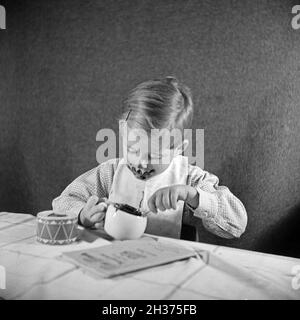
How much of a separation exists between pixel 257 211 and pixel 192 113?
43 cm

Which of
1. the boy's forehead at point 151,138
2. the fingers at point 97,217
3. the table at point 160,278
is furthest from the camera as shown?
the boy's forehead at point 151,138

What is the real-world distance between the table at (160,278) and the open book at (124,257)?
0.01 metres

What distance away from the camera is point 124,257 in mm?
714

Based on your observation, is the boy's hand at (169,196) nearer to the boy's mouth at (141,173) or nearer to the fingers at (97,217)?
the fingers at (97,217)

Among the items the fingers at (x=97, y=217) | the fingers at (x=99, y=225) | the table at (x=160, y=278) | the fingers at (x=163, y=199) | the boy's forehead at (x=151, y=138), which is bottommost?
the table at (x=160, y=278)

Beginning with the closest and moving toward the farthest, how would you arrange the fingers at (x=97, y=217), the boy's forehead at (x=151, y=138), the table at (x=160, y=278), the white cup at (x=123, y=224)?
the table at (x=160, y=278), the white cup at (x=123, y=224), the fingers at (x=97, y=217), the boy's forehead at (x=151, y=138)

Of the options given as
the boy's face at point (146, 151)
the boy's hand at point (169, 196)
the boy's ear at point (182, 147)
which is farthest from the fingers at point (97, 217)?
the boy's ear at point (182, 147)

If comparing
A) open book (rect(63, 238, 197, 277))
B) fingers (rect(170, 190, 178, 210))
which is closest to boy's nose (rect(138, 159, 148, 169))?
fingers (rect(170, 190, 178, 210))

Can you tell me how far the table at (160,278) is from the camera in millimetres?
593

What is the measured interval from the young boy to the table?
0.24 metres

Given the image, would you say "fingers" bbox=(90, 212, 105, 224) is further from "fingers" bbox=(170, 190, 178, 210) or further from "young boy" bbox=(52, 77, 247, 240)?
"fingers" bbox=(170, 190, 178, 210)

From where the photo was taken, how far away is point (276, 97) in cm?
123
